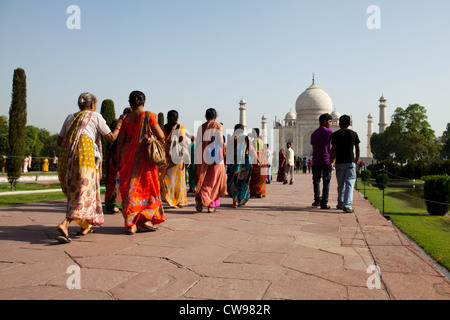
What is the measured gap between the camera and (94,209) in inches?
153

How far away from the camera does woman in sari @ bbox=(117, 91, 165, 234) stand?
4199 mm

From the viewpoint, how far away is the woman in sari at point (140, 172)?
420 centimetres

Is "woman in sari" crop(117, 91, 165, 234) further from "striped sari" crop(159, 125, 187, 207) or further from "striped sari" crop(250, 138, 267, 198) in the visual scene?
"striped sari" crop(250, 138, 267, 198)

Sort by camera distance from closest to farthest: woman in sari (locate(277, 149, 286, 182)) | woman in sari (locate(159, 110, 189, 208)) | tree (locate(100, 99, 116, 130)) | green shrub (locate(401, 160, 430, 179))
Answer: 1. woman in sari (locate(159, 110, 189, 208))
2. tree (locate(100, 99, 116, 130))
3. woman in sari (locate(277, 149, 286, 182))
4. green shrub (locate(401, 160, 430, 179))

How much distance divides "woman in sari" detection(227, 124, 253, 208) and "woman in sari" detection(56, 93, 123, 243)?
2776mm

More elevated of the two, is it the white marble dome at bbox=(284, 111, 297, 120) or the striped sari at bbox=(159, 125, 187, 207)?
the white marble dome at bbox=(284, 111, 297, 120)

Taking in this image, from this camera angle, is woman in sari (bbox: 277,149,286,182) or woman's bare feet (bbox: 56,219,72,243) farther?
woman in sari (bbox: 277,149,286,182)

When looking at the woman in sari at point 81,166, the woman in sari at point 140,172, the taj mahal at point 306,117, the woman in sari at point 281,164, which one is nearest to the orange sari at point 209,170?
the woman in sari at point 140,172

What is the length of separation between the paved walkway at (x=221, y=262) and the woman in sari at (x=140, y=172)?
0.24m

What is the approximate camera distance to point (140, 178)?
427 centimetres

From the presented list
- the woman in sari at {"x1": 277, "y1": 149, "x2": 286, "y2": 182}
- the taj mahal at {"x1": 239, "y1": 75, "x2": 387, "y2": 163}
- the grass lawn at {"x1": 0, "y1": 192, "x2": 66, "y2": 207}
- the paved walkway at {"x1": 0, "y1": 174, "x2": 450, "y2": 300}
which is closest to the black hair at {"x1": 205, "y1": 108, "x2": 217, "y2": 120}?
the paved walkway at {"x1": 0, "y1": 174, "x2": 450, "y2": 300}

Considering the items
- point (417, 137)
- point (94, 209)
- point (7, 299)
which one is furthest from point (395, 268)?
point (417, 137)

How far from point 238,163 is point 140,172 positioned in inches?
97.5
